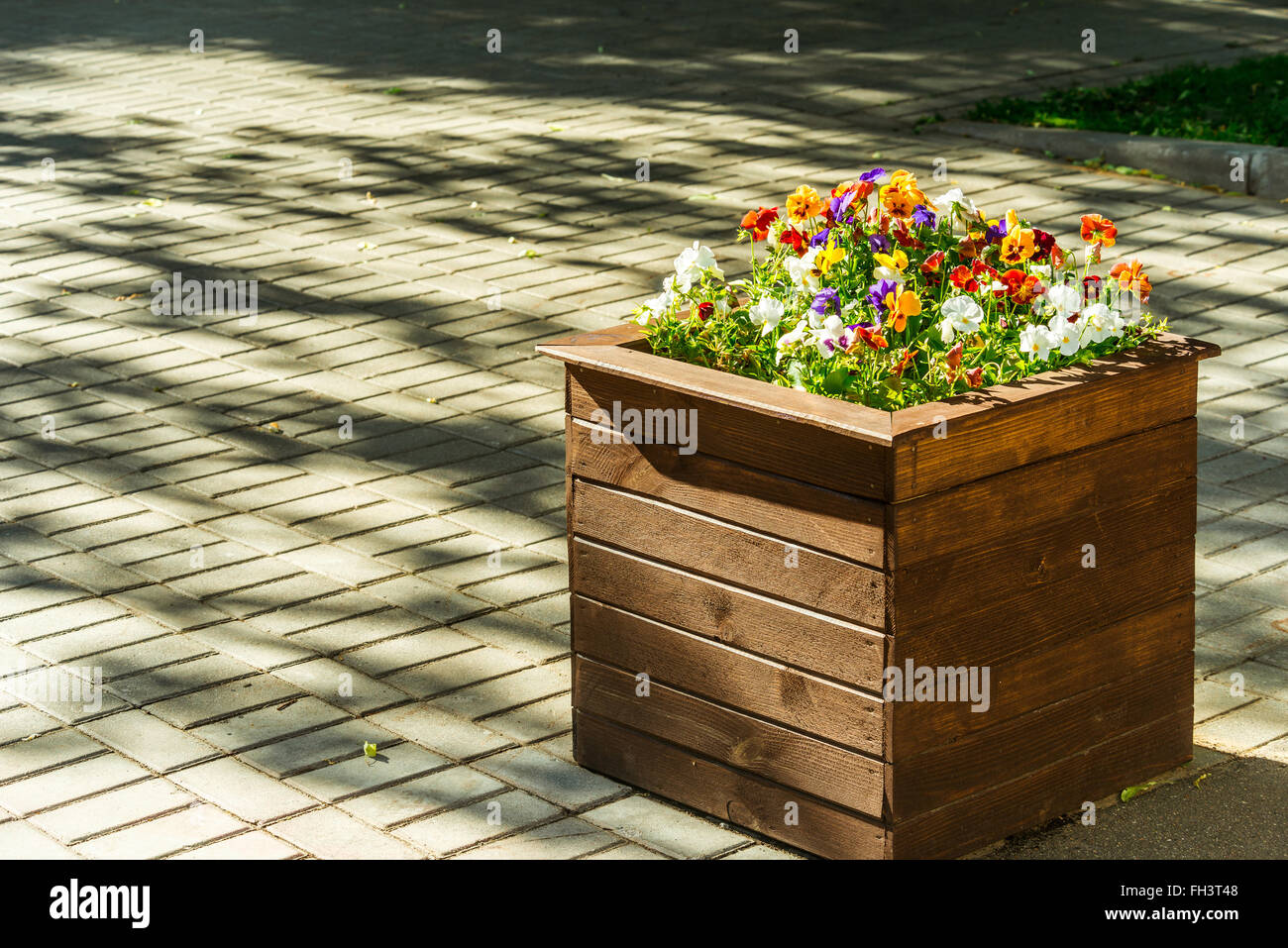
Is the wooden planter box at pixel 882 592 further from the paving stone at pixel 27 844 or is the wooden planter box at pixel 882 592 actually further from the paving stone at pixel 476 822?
the paving stone at pixel 27 844

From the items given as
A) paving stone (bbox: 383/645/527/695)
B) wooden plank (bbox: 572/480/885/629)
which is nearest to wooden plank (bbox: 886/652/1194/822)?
wooden plank (bbox: 572/480/885/629)

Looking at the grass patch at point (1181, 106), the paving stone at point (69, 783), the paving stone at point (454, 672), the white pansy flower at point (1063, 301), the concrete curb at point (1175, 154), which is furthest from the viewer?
the grass patch at point (1181, 106)

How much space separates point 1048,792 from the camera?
3.71 m

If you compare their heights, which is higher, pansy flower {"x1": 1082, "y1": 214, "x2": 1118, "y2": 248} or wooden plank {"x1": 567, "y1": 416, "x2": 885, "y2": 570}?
pansy flower {"x1": 1082, "y1": 214, "x2": 1118, "y2": 248}

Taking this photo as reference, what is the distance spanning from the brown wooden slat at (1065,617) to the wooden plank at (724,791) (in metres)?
0.39

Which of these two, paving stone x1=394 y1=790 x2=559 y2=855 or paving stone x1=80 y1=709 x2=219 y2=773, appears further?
paving stone x1=80 y1=709 x2=219 y2=773

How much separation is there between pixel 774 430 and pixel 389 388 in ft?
11.6

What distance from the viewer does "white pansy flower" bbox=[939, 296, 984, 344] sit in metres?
3.57

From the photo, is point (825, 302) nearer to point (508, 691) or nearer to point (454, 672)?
point (508, 691)

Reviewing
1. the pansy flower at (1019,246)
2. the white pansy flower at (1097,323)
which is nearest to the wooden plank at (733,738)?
the white pansy flower at (1097,323)

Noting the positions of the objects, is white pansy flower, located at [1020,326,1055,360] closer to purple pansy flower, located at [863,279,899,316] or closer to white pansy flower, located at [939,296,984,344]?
white pansy flower, located at [939,296,984,344]

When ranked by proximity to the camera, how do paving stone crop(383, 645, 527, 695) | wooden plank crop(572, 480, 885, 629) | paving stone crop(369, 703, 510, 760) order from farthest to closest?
paving stone crop(383, 645, 527, 695) < paving stone crop(369, 703, 510, 760) < wooden plank crop(572, 480, 885, 629)

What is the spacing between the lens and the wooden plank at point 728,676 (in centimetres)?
342
